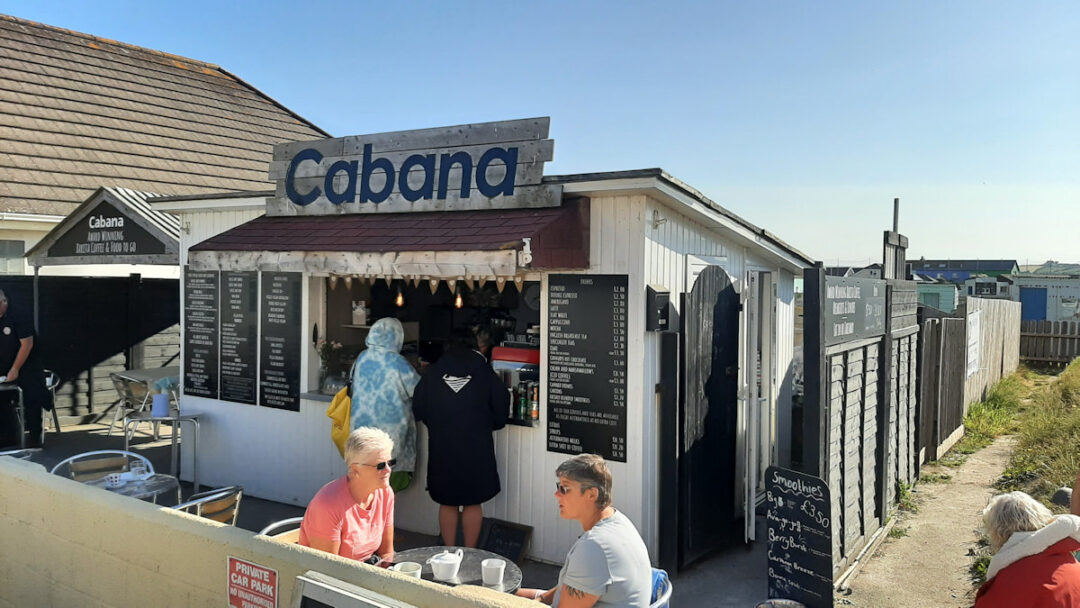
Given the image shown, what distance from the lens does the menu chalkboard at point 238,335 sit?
7520 millimetres

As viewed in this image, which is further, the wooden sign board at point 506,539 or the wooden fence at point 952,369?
the wooden fence at point 952,369

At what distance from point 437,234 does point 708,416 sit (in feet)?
8.27

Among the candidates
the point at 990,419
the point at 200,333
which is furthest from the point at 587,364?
the point at 990,419

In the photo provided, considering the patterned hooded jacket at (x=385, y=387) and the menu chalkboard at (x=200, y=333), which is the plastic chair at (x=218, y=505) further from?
the menu chalkboard at (x=200, y=333)

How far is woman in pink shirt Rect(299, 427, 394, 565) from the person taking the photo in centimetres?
382

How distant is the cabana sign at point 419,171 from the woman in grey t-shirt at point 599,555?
2749 mm

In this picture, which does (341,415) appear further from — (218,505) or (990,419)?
(990,419)

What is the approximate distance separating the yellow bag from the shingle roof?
273 inches

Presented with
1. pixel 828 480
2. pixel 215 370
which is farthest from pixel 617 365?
pixel 215 370

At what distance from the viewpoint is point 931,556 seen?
20.4 ft

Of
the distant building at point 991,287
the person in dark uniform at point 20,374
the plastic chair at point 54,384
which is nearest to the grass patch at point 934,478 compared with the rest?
the person in dark uniform at point 20,374

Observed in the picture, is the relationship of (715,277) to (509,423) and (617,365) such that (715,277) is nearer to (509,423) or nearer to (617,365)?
(617,365)

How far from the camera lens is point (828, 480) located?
5.03m

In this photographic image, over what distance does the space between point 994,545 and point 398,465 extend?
4042mm
